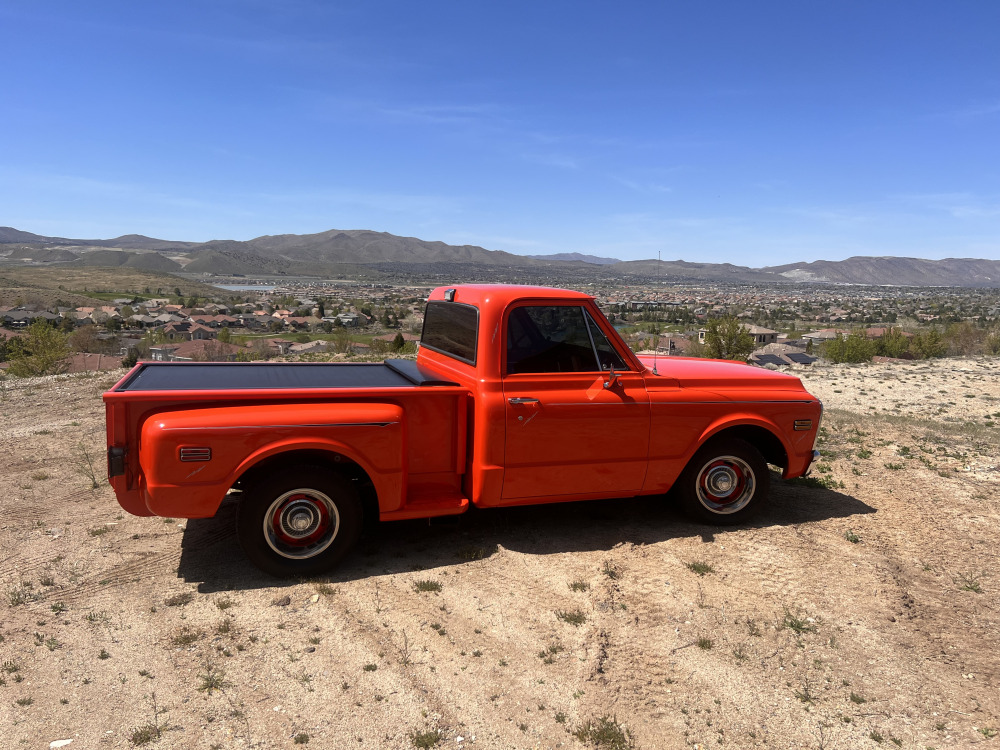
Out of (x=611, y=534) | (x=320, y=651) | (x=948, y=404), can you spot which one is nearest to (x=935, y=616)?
(x=611, y=534)

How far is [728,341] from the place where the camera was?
47031 millimetres

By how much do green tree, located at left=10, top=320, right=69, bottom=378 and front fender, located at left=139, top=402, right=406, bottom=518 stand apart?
23628mm

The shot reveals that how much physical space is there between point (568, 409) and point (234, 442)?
2505 millimetres

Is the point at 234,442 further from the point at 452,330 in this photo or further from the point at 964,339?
the point at 964,339

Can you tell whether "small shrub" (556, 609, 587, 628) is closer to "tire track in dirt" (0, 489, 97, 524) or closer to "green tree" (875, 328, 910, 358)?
"tire track in dirt" (0, 489, 97, 524)

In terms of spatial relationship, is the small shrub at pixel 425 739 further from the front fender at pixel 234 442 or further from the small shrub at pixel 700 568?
the small shrub at pixel 700 568

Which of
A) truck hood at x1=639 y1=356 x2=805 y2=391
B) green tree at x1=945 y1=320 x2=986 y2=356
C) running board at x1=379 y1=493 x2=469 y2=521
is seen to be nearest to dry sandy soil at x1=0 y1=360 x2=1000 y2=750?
running board at x1=379 y1=493 x2=469 y2=521

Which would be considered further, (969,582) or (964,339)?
(964,339)

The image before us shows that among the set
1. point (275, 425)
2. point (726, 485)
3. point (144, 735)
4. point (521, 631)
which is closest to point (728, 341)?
point (726, 485)

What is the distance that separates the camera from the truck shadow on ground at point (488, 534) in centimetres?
508

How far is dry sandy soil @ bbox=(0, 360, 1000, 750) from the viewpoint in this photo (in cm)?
348

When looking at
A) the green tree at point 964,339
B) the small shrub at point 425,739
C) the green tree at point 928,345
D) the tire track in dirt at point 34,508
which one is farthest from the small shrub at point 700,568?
the green tree at point 928,345

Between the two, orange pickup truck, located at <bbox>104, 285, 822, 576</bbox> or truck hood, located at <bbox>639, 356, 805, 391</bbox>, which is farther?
truck hood, located at <bbox>639, 356, 805, 391</bbox>

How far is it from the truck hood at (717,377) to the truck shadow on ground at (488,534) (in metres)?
1.29
